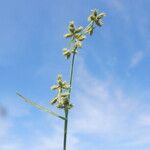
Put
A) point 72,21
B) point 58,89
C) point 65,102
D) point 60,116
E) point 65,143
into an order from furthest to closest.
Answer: point 72,21, point 58,89, point 65,102, point 60,116, point 65,143

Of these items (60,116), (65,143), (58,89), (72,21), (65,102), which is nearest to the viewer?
(65,143)

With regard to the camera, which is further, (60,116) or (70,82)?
(70,82)

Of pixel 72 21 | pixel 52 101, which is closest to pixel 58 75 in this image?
pixel 52 101

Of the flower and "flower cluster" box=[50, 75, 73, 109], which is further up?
the flower

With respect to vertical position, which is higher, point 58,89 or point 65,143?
point 58,89

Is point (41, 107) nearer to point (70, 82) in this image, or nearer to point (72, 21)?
point (70, 82)

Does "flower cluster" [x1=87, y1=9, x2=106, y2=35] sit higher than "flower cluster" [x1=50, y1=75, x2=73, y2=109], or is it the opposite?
"flower cluster" [x1=87, y1=9, x2=106, y2=35]

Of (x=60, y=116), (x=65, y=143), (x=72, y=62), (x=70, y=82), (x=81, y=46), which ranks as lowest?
(x=65, y=143)

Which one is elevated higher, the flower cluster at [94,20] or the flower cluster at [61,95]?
the flower cluster at [94,20]
